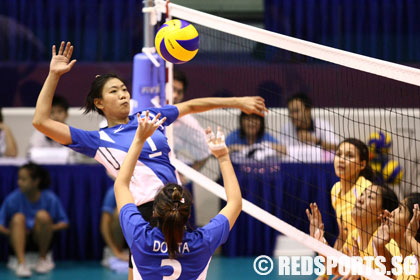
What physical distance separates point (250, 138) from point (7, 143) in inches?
110

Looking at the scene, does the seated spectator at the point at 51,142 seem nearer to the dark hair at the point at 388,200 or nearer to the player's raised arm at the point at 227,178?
the dark hair at the point at 388,200

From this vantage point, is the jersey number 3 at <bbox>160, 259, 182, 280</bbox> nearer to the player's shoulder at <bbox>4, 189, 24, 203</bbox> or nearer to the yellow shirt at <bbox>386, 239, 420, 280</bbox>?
the yellow shirt at <bbox>386, 239, 420, 280</bbox>

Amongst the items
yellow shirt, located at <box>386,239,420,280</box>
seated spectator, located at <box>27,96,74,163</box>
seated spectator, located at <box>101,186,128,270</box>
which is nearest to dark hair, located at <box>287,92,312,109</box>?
yellow shirt, located at <box>386,239,420,280</box>

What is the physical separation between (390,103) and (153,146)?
63.1 inches

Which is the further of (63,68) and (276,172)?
(276,172)

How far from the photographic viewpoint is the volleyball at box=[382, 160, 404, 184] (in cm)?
661

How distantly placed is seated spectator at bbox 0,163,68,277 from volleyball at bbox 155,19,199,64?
2.97m

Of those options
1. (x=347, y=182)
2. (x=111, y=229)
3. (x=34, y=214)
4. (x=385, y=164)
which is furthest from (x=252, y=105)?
(x=34, y=214)

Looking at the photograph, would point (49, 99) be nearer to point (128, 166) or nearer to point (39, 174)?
point (128, 166)

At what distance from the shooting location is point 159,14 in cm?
554

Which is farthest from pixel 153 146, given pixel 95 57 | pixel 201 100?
pixel 95 57

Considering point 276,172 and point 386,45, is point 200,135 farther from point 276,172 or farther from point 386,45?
point 386,45

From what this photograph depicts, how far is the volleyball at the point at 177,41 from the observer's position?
4715mm

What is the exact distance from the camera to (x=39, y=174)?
286 inches
